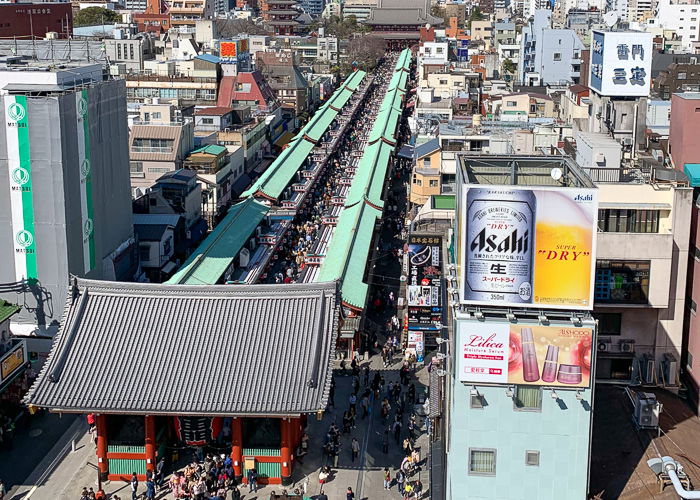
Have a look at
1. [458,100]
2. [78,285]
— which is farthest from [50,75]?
[458,100]

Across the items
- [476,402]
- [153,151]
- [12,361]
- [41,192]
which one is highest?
[41,192]

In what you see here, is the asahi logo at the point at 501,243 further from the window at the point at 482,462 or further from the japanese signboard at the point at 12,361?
the japanese signboard at the point at 12,361

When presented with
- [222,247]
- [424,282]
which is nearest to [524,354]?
[424,282]

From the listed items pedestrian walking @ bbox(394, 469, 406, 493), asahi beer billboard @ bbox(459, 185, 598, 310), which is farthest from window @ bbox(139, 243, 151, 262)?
asahi beer billboard @ bbox(459, 185, 598, 310)

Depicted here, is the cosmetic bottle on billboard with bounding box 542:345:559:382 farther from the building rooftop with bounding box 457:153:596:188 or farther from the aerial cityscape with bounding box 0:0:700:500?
the building rooftop with bounding box 457:153:596:188

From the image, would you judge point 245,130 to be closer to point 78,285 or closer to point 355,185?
point 355,185

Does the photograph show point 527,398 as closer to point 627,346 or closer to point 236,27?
point 627,346

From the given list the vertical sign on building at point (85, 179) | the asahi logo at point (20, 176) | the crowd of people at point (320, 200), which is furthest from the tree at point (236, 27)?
the asahi logo at point (20, 176)
